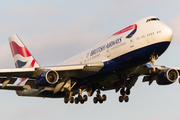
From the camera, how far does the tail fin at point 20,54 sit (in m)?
50.2

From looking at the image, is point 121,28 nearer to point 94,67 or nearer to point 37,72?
point 94,67

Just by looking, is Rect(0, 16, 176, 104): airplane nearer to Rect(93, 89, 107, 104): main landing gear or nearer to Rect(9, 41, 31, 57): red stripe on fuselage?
Rect(93, 89, 107, 104): main landing gear

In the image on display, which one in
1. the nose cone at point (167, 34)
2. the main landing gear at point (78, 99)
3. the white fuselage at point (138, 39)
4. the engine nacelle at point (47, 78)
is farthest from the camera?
the main landing gear at point (78, 99)

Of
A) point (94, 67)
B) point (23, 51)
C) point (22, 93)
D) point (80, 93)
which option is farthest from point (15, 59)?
point (94, 67)

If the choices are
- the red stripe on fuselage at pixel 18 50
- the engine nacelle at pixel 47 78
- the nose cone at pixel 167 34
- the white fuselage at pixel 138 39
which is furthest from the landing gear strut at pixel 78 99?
the nose cone at pixel 167 34

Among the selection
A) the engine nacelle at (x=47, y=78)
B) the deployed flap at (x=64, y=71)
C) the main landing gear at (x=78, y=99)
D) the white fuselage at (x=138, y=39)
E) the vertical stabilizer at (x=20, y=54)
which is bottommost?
the main landing gear at (x=78, y=99)

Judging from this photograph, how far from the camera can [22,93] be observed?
4712cm

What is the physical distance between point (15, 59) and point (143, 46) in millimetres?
23180

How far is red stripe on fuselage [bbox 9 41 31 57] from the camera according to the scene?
51231 millimetres

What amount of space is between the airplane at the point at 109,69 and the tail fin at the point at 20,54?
5049 millimetres

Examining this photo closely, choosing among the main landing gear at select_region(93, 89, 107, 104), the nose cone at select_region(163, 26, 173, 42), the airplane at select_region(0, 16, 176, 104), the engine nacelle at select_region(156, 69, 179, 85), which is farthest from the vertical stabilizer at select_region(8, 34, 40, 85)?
the nose cone at select_region(163, 26, 173, 42)

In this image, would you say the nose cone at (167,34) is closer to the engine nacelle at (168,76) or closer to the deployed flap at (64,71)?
the deployed flap at (64,71)

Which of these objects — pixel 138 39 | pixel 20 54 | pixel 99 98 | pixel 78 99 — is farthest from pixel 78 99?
pixel 20 54

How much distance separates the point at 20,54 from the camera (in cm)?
5153
